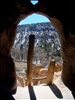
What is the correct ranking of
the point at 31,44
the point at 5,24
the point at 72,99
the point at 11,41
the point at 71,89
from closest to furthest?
the point at 72,99 < the point at 5,24 < the point at 71,89 < the point at 31,44 < the point at 11,41

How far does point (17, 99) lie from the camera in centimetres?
570

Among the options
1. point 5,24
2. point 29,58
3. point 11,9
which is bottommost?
point 29,58

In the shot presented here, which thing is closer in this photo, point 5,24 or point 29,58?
point 5,24

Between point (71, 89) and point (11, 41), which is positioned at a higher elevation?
point (11, 41)

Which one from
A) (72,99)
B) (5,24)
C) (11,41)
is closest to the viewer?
(72,99)

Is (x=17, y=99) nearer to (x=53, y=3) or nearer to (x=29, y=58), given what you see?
(x=29, y=58)

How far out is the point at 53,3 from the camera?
6910 mm

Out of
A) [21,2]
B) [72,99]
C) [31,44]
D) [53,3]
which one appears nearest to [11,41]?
[31,44]

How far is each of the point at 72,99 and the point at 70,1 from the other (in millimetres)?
3243

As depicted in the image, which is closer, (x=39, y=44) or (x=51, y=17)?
(x=51, y=17)

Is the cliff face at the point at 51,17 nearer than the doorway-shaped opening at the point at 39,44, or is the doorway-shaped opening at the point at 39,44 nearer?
the cliff face at the point at 51,17

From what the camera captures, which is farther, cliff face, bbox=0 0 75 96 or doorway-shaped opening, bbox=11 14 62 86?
doorway-shaped opening, bbox=11 14 62 86

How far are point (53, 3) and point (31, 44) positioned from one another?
1.79 m

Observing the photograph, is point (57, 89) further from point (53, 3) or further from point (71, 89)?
point (53, 3)
